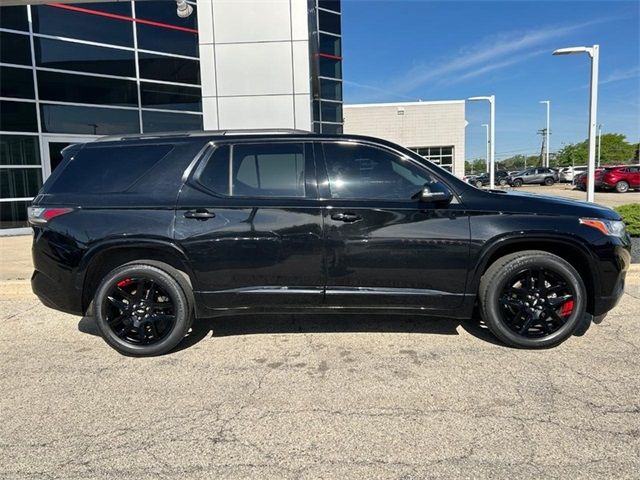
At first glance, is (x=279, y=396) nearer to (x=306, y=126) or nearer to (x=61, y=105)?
(x=306, y=126)

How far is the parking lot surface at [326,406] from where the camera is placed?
95.6 inches

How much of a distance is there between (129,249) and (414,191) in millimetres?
2522

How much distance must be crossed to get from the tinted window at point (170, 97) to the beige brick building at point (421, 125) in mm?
30114

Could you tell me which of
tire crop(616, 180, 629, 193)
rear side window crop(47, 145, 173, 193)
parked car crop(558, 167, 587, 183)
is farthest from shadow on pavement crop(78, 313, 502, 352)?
parked car crop(558, 167, 587, 183)

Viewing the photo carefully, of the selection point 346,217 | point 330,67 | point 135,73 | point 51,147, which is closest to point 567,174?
point 330,67

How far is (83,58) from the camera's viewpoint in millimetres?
11492

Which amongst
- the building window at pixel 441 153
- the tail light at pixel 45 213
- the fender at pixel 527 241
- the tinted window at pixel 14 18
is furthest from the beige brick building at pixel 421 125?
the tail light at pixel 45 213

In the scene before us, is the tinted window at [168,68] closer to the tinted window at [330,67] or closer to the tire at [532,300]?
the tinted window at [330,67]

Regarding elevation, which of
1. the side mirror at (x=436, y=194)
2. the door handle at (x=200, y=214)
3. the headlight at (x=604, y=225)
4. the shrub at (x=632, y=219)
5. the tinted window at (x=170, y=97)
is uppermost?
the tinted window at (x=170, y=97)

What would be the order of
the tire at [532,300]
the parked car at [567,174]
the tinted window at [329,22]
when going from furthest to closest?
the parked car at [567,174]
the tinted window at [329,22]
the tire at [532,300]

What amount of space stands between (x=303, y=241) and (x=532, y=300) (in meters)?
2.01

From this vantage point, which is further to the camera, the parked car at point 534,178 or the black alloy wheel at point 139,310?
the parked car at point 534,178

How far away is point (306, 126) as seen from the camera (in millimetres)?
10930

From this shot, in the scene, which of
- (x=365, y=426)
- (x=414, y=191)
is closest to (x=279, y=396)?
(x=365, y=426)
